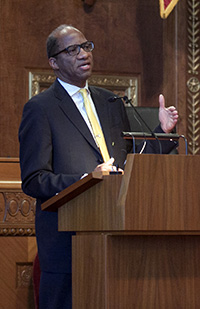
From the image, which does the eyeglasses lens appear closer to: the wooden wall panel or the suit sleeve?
the suit sleeve

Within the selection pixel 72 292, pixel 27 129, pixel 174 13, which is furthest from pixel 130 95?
pixel 72 292

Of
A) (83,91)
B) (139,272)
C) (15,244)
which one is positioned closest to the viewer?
(139,272)

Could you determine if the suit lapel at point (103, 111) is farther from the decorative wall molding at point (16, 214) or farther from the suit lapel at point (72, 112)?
the decorative wall molding at point (16, 214)

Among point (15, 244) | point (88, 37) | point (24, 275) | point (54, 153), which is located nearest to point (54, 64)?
point (54, 153)

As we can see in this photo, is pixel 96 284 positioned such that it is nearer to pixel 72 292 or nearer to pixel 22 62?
pixel 72 292

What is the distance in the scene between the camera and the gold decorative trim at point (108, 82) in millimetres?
4676

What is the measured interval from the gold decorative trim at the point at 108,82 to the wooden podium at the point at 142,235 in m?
2.62

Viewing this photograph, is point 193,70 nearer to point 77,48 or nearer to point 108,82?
point 108,82

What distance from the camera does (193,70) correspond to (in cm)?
484

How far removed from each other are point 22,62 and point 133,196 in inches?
112

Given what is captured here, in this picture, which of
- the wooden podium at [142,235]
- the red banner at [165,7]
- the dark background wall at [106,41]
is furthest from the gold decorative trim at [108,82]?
the wooden podium at [142,235]

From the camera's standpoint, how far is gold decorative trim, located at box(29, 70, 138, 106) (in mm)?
4676

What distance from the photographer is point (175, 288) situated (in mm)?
2092

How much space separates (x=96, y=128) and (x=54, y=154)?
202 mm
